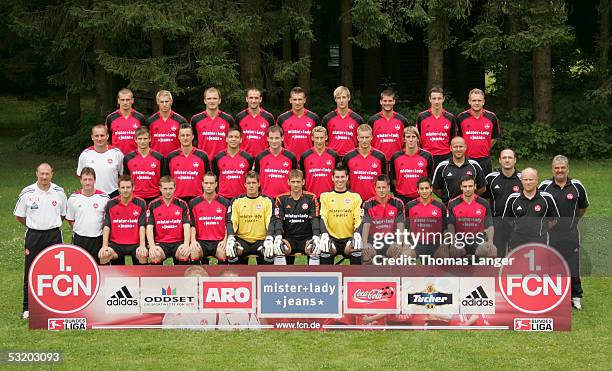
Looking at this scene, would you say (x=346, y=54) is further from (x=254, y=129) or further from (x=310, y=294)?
(x=310, y=294)

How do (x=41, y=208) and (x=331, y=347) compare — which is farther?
(x=41, y=208)

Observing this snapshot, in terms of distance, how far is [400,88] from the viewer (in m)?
36.3

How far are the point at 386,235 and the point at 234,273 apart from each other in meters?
1.84

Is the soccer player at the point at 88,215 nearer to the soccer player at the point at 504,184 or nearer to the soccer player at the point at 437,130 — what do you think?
the soccer player at the point at 437,130

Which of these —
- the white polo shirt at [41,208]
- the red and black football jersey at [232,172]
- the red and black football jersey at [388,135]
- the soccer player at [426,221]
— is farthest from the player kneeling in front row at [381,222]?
the white polo shirt at [41,208]

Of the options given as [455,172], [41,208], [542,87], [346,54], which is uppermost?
[346,54]

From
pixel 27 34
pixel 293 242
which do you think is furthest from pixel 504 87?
pixel 293 242

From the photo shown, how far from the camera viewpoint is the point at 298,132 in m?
13.6

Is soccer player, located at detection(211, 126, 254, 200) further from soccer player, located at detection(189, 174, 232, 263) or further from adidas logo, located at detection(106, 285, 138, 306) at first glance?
adidas logo, located at detection(106, 285, 138, 306)

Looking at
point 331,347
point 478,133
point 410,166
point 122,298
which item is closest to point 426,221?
point 410,166

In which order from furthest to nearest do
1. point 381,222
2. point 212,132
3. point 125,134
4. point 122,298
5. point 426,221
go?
point 212,132, point 125,134, point 381,222, point 426,221, point 122,298

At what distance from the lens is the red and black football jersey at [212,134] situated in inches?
534

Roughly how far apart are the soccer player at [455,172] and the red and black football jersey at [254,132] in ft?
8.64

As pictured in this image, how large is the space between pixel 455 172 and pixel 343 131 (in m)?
1.85
